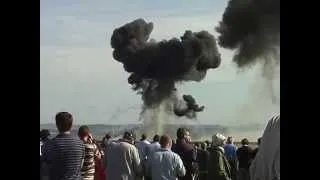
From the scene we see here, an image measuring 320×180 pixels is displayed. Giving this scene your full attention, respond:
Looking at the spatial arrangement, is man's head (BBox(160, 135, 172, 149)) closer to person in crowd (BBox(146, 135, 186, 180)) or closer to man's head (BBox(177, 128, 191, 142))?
person in crowd (BBox(146, 135, 186, 180))

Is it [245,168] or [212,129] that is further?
[212,129]

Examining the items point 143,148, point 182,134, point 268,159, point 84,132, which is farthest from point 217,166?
point 268,159

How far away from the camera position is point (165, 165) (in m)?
6.09

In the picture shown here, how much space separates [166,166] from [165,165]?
0.05 feet

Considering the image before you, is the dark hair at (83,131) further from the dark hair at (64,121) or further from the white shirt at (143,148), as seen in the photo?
the white shirt at (143,148)

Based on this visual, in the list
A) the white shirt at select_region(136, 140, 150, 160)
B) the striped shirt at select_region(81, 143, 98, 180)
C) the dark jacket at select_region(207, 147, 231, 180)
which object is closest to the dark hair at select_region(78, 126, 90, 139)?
the striped shirt at select_region(81, 143, 98, 180)

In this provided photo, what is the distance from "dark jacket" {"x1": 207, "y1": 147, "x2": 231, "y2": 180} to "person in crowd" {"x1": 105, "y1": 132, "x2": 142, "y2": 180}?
1.32m

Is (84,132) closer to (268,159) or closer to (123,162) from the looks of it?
(123,162)

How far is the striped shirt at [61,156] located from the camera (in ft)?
15.5

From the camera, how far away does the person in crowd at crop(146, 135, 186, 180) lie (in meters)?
6.09
